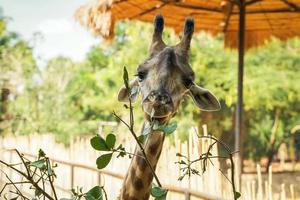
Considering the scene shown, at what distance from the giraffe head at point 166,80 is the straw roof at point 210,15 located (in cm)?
207

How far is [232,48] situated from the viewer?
21.0 feet

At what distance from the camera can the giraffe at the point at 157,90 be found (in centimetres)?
193

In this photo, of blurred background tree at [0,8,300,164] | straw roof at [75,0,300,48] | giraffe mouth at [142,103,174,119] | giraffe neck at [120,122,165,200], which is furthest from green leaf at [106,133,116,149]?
blurred background tree at [0,8,300,164]

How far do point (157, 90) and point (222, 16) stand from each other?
13.8 ft

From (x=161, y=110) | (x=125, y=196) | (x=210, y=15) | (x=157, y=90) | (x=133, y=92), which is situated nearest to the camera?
(x=161, y=110)

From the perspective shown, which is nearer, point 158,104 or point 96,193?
point 96,193

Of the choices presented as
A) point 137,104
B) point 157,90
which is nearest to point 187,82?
point 157,90

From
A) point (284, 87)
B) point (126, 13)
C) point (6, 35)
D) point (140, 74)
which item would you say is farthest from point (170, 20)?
point (6, 35)

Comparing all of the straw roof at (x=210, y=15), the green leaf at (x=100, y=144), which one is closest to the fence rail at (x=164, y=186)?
the green leaf at (x=100, y=144)

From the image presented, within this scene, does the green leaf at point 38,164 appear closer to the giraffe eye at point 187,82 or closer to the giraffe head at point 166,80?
the giraffe head at point 166,80

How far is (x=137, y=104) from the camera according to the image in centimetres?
897

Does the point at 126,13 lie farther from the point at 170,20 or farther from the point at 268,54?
the point at 268,54

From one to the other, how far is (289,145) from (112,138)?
10.7 metres

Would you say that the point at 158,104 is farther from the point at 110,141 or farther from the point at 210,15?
the point at 210,15
